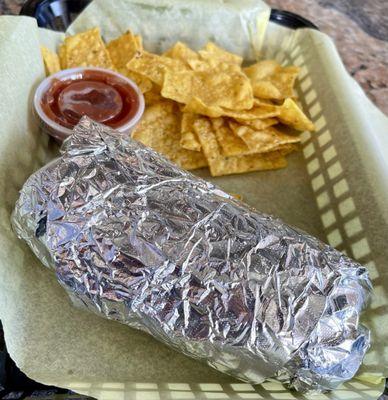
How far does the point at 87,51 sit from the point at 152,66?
216 mm

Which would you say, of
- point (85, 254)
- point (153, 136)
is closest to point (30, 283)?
point (85, 254)

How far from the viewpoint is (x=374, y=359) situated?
3.41 feet

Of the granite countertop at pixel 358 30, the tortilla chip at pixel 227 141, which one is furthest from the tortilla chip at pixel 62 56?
the tortilla chip at pixel 227 141

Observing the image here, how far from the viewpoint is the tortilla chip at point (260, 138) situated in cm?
147

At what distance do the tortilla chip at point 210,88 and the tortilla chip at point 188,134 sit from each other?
6 cm

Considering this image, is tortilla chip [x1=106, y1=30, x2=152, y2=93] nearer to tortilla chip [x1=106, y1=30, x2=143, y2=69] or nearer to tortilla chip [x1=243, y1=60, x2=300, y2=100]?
tortilla chip [x1=106, y1=30, x2=143, y2=69]

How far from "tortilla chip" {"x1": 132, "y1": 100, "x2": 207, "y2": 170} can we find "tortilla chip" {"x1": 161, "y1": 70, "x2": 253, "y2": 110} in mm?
95

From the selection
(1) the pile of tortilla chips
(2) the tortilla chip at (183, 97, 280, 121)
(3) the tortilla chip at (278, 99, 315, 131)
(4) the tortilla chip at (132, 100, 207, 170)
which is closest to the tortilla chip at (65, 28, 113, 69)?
(1) the pile of tortilla chips

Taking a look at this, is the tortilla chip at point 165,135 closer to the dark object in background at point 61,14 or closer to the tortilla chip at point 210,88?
the tortilla chip at point 210,88

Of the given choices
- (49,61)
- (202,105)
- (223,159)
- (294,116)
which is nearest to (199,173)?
(223,159)

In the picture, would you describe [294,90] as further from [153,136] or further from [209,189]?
[209,189]

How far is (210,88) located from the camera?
155cm

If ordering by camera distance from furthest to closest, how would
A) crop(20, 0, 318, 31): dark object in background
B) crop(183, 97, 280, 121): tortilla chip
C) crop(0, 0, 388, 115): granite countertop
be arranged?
crop(0, 0, 388, 115): granite countertop → crop(20, 0, 318, 31): dark object in background → crop(183, 97, 280, 121): tortilla chip

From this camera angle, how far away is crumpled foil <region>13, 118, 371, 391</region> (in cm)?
90
